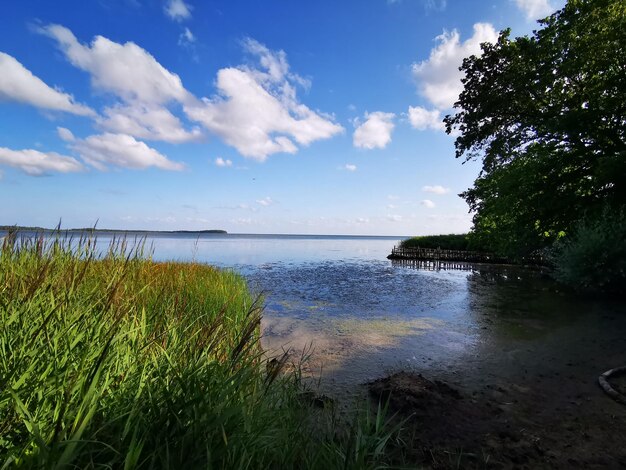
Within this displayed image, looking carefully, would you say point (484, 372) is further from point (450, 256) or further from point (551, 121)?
point (450, 256)

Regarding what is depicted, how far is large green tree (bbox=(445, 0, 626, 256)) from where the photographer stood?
16703mm

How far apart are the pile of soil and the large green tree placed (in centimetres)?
1473

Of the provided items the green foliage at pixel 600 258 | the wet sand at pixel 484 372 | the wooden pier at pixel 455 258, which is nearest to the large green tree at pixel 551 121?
the green foliage at pixel 600 258

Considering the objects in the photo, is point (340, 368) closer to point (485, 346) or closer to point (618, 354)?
point (485, 346)

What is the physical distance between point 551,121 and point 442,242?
94.5 feet

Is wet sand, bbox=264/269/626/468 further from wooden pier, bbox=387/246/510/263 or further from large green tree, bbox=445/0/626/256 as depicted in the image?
wooden pier, bbox=387/246/510/263

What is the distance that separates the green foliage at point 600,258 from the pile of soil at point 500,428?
11153mm

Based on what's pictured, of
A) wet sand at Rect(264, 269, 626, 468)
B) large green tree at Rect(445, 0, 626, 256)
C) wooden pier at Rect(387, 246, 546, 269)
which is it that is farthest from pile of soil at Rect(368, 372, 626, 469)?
wooden pier at Rect(387, 246, 546, 269)

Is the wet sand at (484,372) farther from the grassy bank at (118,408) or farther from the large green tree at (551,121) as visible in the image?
the large green tree at (551,121)

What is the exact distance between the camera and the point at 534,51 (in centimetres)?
1864

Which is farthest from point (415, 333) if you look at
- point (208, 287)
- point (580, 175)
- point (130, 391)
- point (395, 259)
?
point (395, 259)

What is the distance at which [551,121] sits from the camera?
685 inches

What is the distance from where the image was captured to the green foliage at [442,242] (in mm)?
42250

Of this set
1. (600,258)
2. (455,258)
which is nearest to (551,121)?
(600,258)
